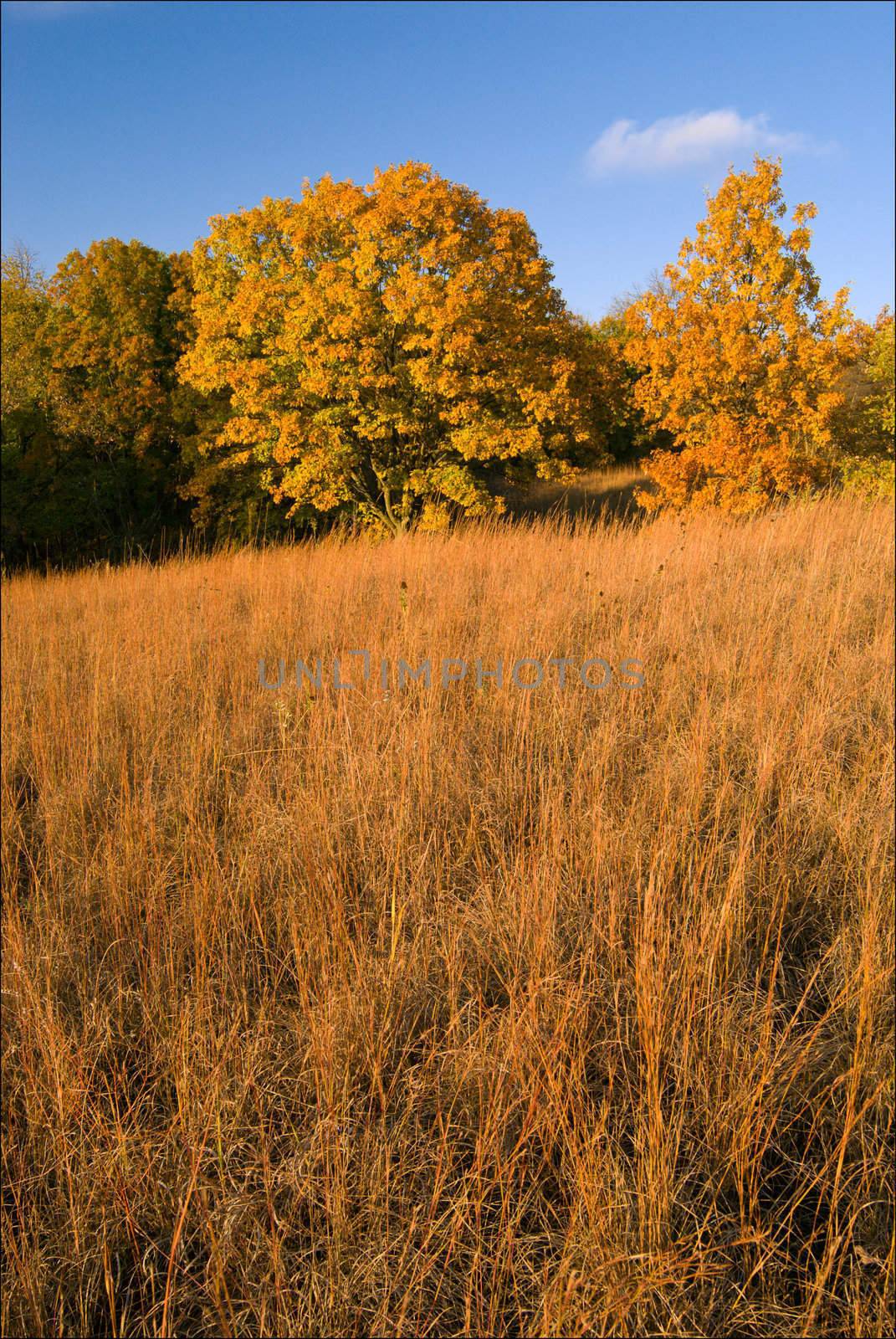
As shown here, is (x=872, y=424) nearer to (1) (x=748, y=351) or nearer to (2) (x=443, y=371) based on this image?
(1) (x=748, y=351)

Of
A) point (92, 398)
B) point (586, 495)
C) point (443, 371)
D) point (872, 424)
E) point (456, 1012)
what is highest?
point (92, 398)

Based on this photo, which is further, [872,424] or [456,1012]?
[872,424]

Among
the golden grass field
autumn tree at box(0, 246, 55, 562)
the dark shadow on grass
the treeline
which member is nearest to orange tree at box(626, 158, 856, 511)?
the treeline

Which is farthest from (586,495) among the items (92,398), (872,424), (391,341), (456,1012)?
(456,1012)

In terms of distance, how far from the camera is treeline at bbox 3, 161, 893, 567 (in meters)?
11.9

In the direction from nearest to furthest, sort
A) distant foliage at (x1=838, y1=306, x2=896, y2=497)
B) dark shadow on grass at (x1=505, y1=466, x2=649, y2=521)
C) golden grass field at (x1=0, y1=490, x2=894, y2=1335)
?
1. golden grass field at (x1=0, y1=490, x2=894, y2=1335)
2. distant foliage at (x1=838, y1=306, x2=896, y2=497)
3. dark shadow on grass at (x1=505, y1=466, x2=649, y2=521)

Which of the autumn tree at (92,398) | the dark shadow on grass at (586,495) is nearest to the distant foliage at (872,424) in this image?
the dark shadow on grass at (586,495)

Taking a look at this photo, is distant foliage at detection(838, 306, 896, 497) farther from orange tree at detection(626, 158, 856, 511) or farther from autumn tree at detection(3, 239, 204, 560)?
autumn tree at detection(3, 239, 204, 560)

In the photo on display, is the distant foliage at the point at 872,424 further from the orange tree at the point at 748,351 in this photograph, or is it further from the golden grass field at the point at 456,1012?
the golden grass field at the point at 456,1012

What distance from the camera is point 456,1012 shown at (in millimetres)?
1928

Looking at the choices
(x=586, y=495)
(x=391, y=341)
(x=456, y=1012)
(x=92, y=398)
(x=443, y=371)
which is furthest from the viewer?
(x=586, y=495)

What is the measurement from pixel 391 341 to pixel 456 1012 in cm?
1289

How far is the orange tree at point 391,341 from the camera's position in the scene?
1177 centimetres

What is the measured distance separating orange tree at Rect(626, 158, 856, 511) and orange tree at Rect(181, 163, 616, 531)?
5.80ft
